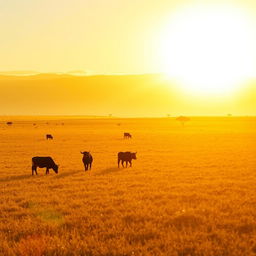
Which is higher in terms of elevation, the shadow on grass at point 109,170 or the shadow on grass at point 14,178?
the shadow on grass at point 109,170

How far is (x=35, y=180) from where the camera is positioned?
2125cm

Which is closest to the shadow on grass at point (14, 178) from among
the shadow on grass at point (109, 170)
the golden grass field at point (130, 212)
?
the golden grass field at point (130, 212)

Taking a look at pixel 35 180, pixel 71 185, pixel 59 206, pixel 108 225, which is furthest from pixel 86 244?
pixel 35 180

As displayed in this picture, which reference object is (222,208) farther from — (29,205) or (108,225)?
(29,205)

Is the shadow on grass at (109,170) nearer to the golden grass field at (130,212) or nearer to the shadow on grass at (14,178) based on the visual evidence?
the golden grass field at (130,212)

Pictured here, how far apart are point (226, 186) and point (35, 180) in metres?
10.1

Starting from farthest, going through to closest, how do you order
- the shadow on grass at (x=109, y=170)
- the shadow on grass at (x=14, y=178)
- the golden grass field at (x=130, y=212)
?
the shadow on grass at (x=109, y=170) < the shadow on grass at (x=14, y=178) < the golden grass field at (x=130, y=212)

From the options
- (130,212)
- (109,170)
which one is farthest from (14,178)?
(130,212)

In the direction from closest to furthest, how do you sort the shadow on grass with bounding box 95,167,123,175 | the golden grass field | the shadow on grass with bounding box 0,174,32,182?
the golden grass field, the shadow on grass with bounding box 0,174,32,182, the shadow on grass with bounding box 95,167,123,175

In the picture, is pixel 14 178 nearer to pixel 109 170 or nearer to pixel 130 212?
pixel 109 170

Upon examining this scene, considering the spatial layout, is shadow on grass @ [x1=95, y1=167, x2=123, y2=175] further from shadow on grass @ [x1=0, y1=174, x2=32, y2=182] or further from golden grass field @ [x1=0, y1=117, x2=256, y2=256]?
shadow on grass @ [x1=0, y1=174, x2=32, y2=182]

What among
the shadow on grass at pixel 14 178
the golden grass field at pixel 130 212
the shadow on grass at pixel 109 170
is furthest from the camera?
the shadow on grass at pixel 109 170

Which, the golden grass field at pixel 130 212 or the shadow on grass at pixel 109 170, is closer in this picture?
the golden grass field at pixel 130 212

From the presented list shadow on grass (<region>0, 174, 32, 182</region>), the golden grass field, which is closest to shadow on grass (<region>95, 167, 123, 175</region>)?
the golden grass field
